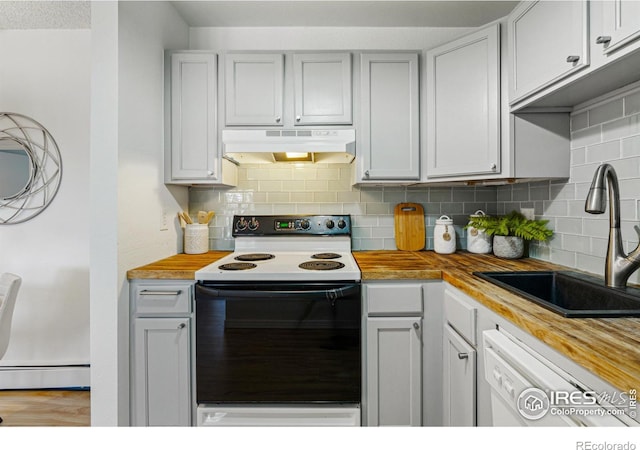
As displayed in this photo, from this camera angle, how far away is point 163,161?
202cm

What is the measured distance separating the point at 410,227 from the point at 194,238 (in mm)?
1441

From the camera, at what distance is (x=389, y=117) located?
2.02 metres

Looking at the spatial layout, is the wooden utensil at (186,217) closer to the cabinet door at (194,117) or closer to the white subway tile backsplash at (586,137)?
the cabinet door at (194,117)

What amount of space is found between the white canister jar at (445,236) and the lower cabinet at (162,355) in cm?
152

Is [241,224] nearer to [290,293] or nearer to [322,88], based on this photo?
[290,293]

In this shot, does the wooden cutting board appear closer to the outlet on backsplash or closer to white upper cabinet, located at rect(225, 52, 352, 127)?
the outlet on backsplash

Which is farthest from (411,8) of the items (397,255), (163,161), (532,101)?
(163,161)

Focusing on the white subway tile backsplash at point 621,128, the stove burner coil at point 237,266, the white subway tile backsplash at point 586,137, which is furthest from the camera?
the stove burner coil at point 237,266

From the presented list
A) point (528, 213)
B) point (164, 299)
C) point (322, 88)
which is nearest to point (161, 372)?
point (164, 299)

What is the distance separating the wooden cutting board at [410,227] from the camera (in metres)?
2.31

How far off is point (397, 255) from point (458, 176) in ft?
1.96

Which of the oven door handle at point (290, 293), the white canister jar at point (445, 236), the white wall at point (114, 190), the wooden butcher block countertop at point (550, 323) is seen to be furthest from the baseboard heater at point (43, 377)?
the white canister jar at point (445, 236)

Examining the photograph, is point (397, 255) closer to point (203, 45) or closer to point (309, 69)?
point (309, 69)

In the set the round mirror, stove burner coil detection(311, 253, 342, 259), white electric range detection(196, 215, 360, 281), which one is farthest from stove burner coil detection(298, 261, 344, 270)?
the round mirror
